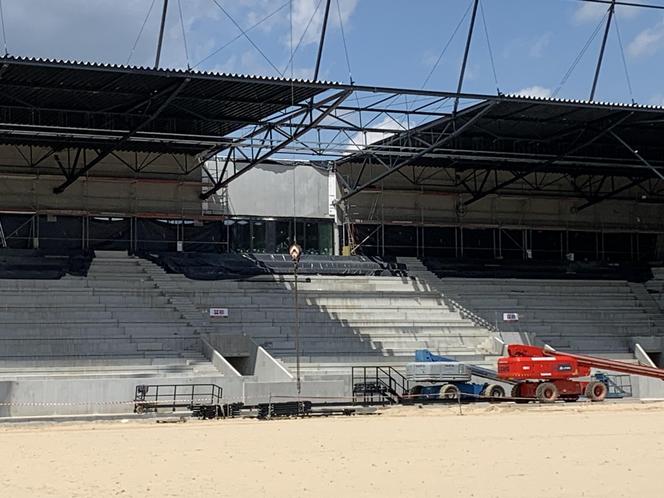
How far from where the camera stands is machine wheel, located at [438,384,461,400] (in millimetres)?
32812

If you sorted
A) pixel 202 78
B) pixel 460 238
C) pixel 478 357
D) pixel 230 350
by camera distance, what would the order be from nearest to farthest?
1. pixel 202 78
2. pixel 230 350
3. pixel 478 357
4. pixel 460 238

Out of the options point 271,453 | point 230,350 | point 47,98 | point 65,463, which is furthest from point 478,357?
point 65,463

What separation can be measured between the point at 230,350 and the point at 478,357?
926cm

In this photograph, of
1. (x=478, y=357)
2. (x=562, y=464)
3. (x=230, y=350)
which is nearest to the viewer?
(x=562, y=464)

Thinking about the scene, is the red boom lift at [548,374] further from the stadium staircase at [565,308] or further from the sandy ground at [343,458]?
the stadium staircase at [565,308]

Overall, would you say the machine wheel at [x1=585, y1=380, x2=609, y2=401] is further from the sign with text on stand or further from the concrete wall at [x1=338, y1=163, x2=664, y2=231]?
the concrete wall at [x1=338, y1=163, x2=664, y2=231]

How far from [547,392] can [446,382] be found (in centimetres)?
317

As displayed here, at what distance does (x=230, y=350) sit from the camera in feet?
120

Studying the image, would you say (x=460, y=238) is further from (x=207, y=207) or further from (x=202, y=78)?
(x=202, y=78)

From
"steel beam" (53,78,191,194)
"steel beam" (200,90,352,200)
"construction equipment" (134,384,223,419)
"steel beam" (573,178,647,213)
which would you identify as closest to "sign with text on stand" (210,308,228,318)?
"steel beam" (200,90,352,200)

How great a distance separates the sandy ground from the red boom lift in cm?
587

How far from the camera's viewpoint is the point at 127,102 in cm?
3500

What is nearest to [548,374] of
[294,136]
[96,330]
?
[294,136]

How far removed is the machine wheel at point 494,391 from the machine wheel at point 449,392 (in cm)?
103
